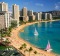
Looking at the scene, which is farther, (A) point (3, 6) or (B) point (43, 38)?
(A) point (3, 6)

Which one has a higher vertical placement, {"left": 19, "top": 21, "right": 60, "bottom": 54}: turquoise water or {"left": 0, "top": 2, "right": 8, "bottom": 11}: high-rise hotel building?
{"left": 0, "top": 2, "right": 8, "bottom": 11}: high-rise hotel building

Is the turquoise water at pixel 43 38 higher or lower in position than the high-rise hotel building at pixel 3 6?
lower

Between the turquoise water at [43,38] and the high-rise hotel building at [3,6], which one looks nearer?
the turquoise water at [43,38]

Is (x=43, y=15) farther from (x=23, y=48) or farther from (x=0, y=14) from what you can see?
(x=23, y=48)

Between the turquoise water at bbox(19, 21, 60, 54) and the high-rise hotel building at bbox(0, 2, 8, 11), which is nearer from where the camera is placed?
the turquoise water at bbox(19, 21, 60, 54)

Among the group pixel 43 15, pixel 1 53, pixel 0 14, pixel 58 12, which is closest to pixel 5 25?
pixel 0 14

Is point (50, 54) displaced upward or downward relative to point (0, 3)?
downward

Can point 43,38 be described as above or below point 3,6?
below

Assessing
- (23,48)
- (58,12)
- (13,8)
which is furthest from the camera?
(58,12)

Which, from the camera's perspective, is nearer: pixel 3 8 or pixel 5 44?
pixel 5 44

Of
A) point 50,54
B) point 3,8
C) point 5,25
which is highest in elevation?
point 3,8

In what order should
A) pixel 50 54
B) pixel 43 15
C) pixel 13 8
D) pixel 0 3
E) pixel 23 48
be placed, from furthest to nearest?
pixel 43 15
pixel 13 8
pixel 0 3
pixel 23 48
pixel 50 54
